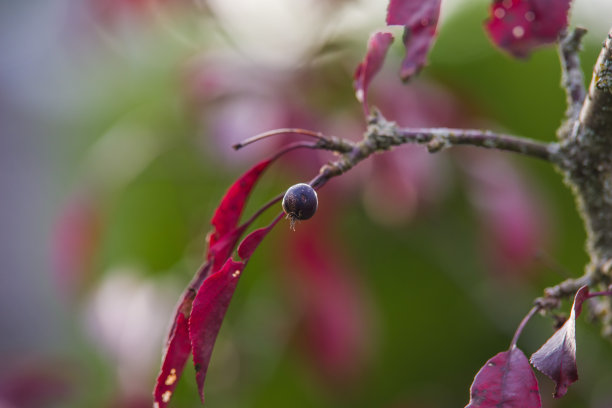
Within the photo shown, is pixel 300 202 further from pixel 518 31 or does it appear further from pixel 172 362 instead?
pixel 518 31

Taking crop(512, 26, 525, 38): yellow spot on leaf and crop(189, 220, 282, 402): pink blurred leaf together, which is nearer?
crop(189, 220, 282, 402): pink blurred leaf

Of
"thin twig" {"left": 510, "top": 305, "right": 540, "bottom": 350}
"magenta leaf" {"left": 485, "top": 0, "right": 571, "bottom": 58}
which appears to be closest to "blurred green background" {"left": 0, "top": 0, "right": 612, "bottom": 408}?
"magenta leaf" {"left": 485, "top": 0, "right": 571, "bottom": 58}

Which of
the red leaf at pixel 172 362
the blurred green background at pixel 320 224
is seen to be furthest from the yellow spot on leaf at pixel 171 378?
the blurred green background at pixel 320 224

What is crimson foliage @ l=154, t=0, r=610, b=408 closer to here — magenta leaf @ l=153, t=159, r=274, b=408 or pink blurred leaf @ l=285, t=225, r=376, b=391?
magenta leaf @ l=153, t=159, r=274, b=408

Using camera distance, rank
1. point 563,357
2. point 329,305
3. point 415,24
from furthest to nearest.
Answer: point 329,305
point 415,24
point 563,357

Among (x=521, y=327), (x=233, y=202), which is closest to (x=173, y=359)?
(x=233, y=202)

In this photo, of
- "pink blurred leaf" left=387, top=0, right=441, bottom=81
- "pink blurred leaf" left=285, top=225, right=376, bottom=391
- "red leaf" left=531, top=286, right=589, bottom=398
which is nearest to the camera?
"red leaf" left=531, top=286, right=589, bottom=398
